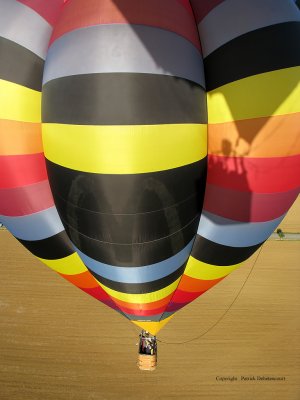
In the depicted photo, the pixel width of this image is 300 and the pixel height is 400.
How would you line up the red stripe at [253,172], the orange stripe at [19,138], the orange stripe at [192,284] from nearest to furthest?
the red stripe at [253,172] → the orange stripe at [19,138] → the orange stripe at [192,284]

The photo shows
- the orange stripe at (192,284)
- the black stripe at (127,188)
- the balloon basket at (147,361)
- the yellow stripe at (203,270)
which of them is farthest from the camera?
the balloon basket at (147,361)

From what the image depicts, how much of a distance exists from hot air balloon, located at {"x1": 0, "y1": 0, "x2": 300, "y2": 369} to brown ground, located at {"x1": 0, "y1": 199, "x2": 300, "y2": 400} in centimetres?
272

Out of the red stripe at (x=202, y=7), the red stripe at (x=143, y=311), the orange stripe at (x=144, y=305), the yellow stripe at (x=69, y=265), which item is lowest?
the red stripe at (x=143, y=311)

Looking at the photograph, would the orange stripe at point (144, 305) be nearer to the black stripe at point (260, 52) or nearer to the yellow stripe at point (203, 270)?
the yellow stripe at point (203, 270)

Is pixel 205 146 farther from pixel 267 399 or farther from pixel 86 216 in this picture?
pixel 267 399

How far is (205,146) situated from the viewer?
263cm

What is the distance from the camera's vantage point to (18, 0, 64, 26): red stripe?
2689 millimetres

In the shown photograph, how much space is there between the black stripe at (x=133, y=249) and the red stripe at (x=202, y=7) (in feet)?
6.46

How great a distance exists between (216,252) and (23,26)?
10.4ft

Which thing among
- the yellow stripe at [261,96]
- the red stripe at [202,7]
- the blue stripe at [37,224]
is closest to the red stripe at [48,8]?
the red stripe at [202,7]

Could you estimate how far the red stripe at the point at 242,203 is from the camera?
2832 millimetres

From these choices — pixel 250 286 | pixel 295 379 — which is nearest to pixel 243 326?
pixel 250 286

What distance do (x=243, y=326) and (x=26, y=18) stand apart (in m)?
5.95

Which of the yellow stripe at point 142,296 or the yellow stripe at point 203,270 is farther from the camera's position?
the yellow stripe at point 203,270
